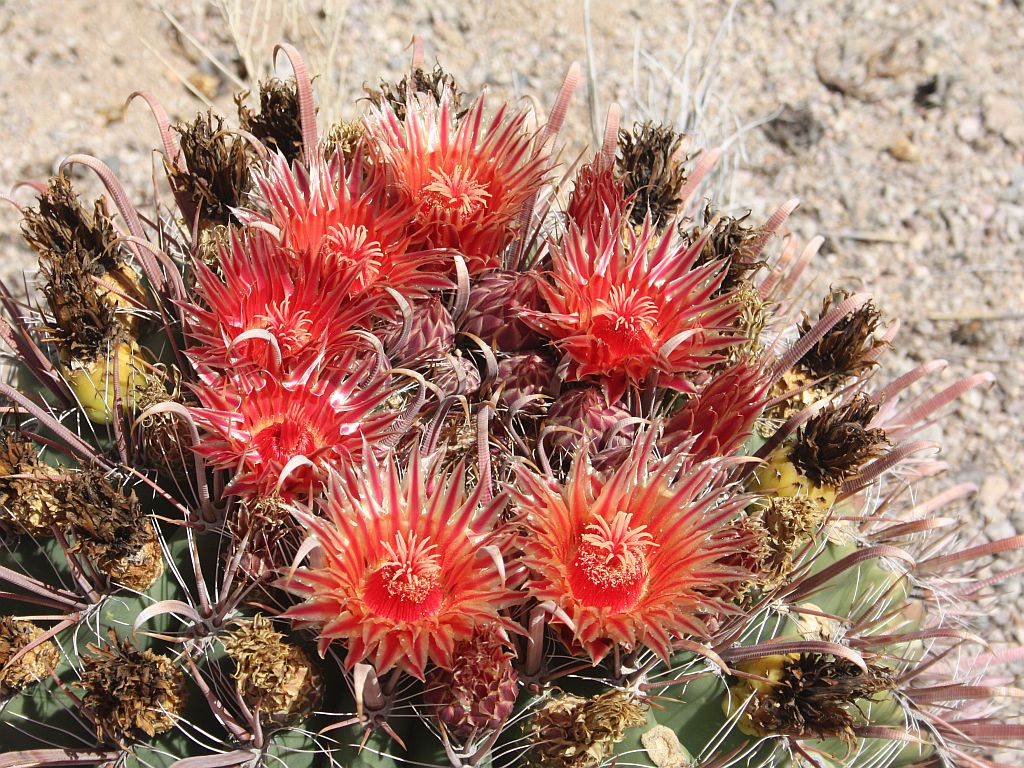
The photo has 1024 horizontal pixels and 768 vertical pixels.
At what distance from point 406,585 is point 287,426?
0.93 feet

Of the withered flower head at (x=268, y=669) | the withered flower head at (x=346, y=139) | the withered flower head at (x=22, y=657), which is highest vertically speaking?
the withered flower head at (x=346, y=139)

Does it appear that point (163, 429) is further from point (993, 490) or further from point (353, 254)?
point (993, 490)

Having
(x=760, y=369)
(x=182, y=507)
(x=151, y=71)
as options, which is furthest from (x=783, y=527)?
(x=151, y=71)

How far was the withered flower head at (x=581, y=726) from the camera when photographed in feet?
4.08

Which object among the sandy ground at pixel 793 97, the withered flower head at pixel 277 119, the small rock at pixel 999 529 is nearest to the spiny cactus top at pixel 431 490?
the withered flower head at pixel 277 119

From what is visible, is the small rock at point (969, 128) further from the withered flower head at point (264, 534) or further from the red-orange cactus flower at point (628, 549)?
the withered flower head at point (264, 534)

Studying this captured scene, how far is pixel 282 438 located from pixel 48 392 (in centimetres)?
60

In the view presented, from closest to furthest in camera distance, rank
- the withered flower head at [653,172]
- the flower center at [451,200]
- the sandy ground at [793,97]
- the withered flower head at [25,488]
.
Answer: the withered flower head at [25,488]
the flower center at [451,200]
the withered flower head at [653,172]
the sandy ground at [793,97]

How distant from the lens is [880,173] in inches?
154

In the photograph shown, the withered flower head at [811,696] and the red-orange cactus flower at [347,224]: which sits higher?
the red-orange cactus flower at [347,224]

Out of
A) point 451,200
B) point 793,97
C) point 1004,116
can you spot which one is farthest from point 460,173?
point 1004,116

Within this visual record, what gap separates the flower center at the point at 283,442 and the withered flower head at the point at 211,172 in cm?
51

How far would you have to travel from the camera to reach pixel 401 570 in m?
1.18

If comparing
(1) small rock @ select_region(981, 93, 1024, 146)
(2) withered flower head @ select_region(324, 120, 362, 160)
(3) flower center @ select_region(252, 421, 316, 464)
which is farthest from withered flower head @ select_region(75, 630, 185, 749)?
(1) small rock @ select_region(981, 93, 1024, 146)
